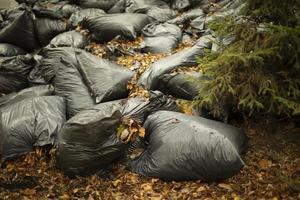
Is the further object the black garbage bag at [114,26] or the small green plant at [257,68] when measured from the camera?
the black garbage bag at [114,26]

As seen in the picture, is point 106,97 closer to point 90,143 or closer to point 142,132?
point 142,132

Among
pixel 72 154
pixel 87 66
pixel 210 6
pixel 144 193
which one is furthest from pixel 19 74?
pixel 210 6

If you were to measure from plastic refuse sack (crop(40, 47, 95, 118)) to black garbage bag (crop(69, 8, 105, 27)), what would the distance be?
1122 millimetres

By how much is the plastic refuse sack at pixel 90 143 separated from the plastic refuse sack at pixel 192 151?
279 mm

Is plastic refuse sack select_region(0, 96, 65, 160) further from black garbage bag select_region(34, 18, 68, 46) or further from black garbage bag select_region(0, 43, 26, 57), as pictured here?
black garbage bag select_region(34, 18, 68, 46)

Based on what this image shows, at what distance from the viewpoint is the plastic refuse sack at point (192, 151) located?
280 cm

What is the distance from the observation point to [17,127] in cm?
314

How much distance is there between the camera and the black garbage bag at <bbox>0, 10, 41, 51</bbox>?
470cm

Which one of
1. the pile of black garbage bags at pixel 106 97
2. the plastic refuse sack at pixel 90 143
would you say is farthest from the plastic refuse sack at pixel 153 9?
the plastic refuse sack at pixel 90 143

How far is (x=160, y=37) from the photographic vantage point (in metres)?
4.48

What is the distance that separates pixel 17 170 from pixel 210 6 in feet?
10.8

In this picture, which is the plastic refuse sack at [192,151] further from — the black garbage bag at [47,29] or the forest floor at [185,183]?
the black garbage bag at [47,29]

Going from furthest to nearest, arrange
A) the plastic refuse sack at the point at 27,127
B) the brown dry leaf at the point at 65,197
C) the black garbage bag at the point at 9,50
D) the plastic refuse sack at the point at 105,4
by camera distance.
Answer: the plastic refuse sack at the point at 105,4 → the black garbage bag at the point at 9,50 → the plastic refuse sack at the point at 27,127 → the brown dry leaf at the point at 65,197

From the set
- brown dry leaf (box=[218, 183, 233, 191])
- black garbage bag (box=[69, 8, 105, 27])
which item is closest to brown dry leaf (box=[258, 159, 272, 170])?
brown dry leaf (box=[218, 183, 233, 191])
